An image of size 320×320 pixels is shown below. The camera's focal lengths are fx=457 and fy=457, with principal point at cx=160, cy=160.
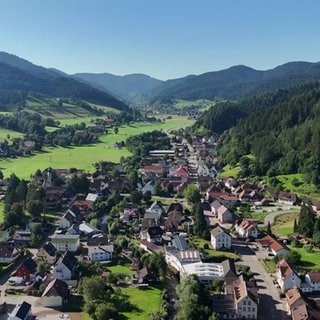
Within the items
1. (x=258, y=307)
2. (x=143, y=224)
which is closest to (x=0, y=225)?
(x=143, y=224)

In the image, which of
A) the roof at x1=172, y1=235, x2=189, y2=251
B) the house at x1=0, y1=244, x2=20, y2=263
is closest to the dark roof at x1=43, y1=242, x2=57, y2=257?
the house at x1=0, y1=244, x2=20, y2=263

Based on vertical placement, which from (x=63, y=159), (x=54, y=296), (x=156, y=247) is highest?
(x=54, y=296)

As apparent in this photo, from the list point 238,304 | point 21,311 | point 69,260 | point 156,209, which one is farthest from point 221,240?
point 21,311

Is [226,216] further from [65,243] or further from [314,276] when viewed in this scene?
[65,243]

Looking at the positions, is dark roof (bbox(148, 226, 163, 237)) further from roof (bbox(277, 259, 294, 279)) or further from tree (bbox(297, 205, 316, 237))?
tree (bbox(297, 205, 316, 237))

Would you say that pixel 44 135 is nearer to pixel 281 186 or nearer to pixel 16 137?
pixel 16 137
